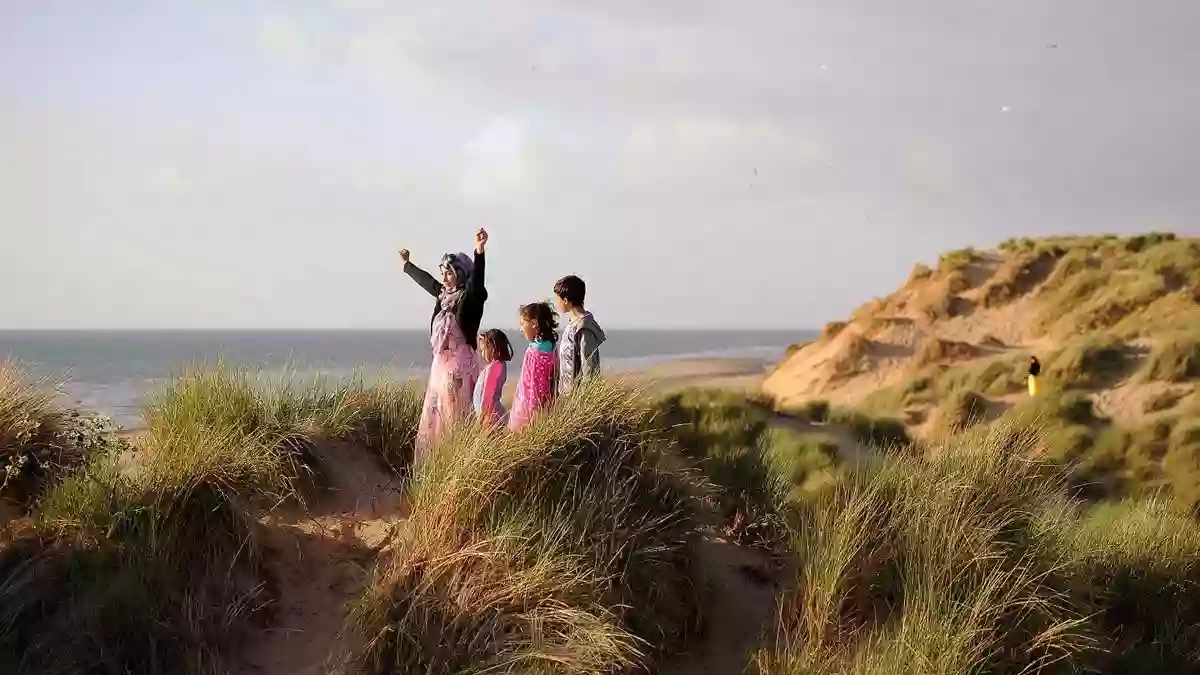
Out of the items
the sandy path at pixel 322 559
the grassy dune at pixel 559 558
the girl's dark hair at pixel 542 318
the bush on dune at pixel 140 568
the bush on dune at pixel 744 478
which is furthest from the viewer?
the bush on dune at pixel 744 478

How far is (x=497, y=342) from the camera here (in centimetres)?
671

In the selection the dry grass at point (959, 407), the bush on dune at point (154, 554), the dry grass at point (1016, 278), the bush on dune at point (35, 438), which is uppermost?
the dry grass at point (1016, 278)

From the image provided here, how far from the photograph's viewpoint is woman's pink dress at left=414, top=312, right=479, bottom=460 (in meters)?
6.92

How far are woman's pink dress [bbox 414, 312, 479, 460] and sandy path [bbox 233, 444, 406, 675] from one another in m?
0.58

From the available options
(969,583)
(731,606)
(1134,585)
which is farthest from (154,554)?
(1134,585)

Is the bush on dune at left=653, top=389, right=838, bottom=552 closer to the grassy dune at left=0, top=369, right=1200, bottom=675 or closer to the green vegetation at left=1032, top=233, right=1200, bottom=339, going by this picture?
the grassy dune at left=0, top=369, right=1200, bottom=675

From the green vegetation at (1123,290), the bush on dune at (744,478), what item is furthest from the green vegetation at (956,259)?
the bush on dune at (744,478)

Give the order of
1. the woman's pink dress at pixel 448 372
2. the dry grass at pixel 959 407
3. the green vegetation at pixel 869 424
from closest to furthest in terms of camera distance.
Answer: the woman's pink dress at pixel 448 372 → the green vegetation at pixel 869 424 → the dry grass at pixel 959 407

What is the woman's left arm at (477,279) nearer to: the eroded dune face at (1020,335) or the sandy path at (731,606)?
the sandy path at (731,606)

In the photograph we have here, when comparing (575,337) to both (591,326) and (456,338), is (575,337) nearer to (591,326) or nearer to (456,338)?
(591,326)

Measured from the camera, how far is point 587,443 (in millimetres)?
5652

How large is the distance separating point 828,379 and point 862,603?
20.0 metres

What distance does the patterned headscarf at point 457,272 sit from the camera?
276 inches

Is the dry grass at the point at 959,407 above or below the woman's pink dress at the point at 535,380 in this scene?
below
